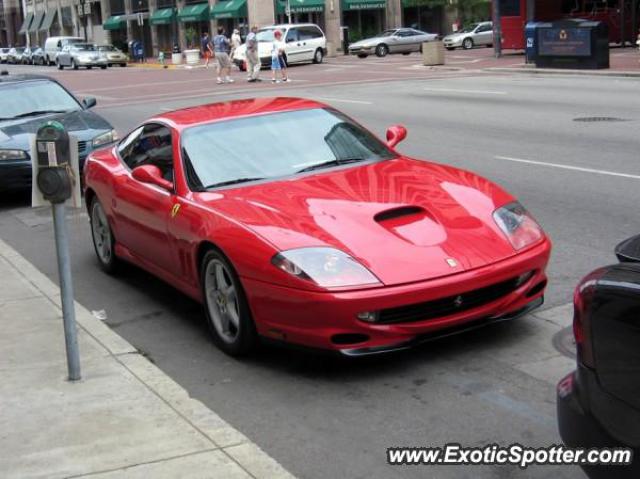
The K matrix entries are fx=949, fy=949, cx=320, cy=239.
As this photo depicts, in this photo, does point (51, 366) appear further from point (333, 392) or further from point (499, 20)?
point (499, 20)

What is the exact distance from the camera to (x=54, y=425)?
15.9 feet

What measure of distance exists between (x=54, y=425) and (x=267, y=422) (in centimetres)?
109

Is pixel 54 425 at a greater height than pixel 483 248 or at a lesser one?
lesser

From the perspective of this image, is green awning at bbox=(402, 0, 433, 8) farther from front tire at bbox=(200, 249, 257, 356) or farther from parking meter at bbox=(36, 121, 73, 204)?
parking meter at bbox=(36, 121, 73, 204)

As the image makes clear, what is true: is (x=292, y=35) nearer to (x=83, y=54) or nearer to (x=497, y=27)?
(x=497, y=27)

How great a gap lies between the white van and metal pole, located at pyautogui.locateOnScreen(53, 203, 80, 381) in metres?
62.8

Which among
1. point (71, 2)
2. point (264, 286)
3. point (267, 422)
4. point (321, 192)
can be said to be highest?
point (71, 2)

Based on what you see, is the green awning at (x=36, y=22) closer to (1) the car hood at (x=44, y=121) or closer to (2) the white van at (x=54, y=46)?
(2) the white van at (x=54, y=46)

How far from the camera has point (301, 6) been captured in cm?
5934

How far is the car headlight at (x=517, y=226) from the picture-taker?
570 centimetres

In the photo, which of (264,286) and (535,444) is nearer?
(535,444)

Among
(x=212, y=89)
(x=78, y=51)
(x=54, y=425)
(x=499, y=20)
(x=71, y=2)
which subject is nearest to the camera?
(x=54, y=425)

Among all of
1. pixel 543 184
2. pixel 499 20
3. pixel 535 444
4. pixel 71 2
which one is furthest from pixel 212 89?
pixel 71 2

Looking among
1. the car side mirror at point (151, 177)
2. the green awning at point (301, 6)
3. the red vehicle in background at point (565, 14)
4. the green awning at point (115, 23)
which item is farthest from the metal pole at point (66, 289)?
the green awning at point (115, 23)
